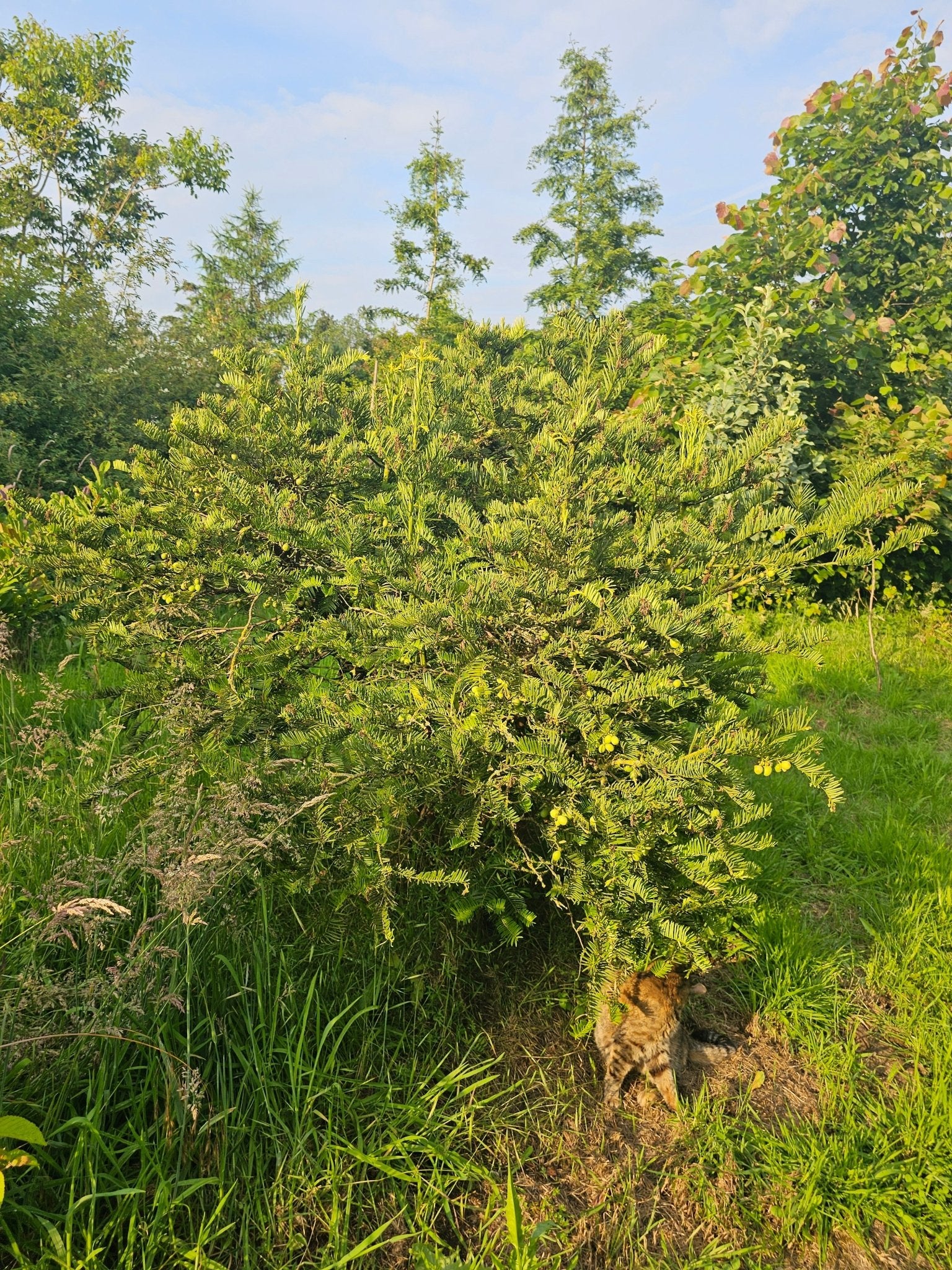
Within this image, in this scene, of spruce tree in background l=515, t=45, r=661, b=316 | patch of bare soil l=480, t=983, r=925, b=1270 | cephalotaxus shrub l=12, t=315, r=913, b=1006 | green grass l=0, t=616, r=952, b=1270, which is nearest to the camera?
green grass l=0, t=616, r=952, b=1270

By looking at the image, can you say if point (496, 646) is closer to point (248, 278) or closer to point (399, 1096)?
point (399, 1096)

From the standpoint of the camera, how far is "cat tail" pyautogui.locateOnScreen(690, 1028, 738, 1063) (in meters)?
2.29

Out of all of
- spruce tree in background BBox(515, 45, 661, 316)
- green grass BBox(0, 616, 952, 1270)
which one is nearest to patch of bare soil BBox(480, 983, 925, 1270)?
green grass BBox(0, 616, 952, 1270)

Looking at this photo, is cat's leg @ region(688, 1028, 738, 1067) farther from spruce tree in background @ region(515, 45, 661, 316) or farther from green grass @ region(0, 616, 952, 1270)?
spruce tree in background @ region(515, 45, 661, 316)

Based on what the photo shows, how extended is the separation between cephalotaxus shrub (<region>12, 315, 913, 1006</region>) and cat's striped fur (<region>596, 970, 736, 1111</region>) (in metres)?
0.15

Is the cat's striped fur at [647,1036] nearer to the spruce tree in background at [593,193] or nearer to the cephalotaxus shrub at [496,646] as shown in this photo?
the cephalotaxus shrub at [496,646]

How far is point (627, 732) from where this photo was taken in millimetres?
1935

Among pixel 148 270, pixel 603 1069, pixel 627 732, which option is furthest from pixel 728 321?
pixel 148 270

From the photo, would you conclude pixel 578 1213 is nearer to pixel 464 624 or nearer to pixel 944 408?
pixel 464 624

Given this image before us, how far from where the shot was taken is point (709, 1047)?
7.60 feet

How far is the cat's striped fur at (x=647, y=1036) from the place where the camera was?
84.0 inches

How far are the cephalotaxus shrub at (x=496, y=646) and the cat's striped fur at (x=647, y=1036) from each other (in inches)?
6.0

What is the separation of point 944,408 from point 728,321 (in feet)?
5.55

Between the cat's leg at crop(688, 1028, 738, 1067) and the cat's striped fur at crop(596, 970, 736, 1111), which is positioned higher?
the cat's striped fur at crop(596, 970, 736, 1111)
